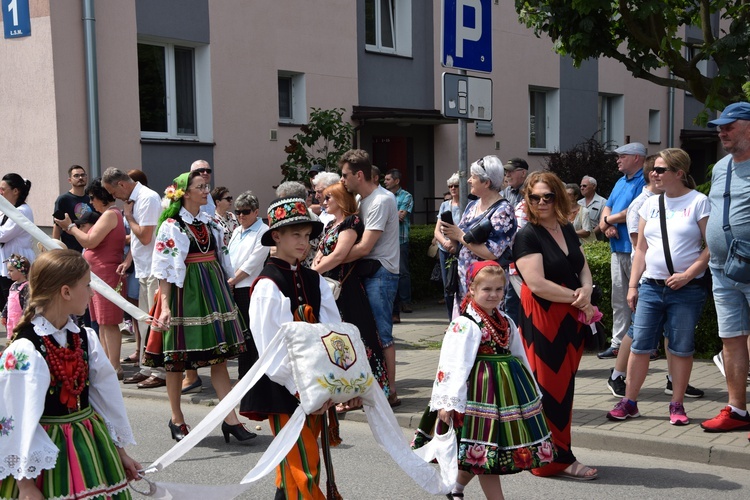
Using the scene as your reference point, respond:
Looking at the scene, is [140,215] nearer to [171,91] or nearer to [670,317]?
[670,317]

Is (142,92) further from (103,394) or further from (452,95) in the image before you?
(103,394)

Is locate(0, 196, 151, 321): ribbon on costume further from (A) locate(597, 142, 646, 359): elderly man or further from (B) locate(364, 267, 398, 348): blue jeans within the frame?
(A) locate(597, 142, 646, 359): elderly man

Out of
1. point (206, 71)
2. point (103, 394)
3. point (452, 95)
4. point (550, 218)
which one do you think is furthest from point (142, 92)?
point (103, 394)

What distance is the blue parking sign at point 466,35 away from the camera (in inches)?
285

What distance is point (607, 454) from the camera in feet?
20.7

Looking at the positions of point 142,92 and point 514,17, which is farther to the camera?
point 514,17

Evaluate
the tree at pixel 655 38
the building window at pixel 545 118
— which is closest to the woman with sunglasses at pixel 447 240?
the tree at pixel 655 38

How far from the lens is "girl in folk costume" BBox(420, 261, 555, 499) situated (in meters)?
4.66

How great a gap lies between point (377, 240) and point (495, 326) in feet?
8.31

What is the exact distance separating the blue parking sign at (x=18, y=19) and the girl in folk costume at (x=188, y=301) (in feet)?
22.9

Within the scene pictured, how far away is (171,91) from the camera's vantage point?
1409 cm

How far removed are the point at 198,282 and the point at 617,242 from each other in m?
4.51

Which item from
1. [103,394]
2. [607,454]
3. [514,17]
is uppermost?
[514,17]

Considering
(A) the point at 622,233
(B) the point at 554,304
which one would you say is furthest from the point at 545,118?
(B) the point at 554,304
